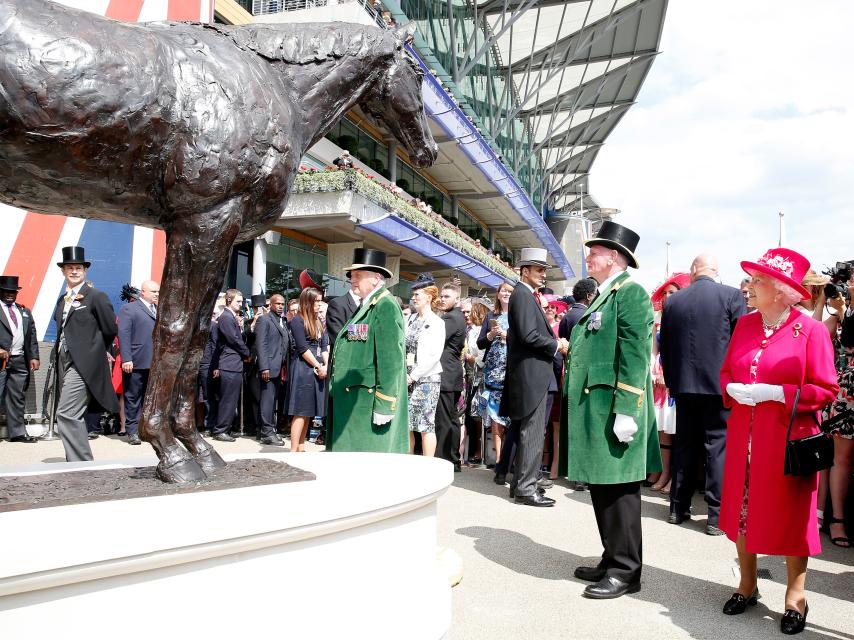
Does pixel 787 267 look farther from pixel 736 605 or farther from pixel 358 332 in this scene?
pixel 358 332

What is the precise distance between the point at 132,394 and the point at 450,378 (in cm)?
405

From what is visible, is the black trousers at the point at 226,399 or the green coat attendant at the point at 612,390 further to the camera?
the black trousers at the point at 226,399

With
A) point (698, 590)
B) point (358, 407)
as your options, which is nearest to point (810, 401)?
point (698, 590)

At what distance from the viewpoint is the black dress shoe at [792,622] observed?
2975 millimetres

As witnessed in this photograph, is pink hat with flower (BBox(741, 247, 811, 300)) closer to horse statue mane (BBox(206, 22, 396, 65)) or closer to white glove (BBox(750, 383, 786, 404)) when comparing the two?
white glove (BBox(750, 383, 786, 404))

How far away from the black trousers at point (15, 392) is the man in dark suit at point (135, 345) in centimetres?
105

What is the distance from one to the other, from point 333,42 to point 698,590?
3.45 m

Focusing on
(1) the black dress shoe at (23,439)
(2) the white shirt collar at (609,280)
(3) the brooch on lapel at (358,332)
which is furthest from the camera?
(1) the black dress shoe at (23,439)

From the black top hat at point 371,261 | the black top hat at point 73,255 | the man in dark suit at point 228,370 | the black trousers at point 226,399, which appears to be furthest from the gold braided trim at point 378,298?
the black trousers at point 226,399

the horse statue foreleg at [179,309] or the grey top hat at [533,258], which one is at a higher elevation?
the grey top hat at [533,258]

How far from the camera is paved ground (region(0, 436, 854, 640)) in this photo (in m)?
3.01

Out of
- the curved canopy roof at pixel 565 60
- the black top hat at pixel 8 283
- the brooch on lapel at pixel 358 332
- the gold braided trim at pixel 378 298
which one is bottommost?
the brooch on lapel at pixel 358 332

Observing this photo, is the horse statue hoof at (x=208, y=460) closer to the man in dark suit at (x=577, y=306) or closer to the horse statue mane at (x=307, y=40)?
the horse statue mane at (x=307, y=40)

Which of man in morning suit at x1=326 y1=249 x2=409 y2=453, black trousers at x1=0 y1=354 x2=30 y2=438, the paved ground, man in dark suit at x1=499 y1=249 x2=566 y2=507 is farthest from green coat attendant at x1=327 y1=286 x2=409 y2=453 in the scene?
black trousers at x1=0 y1=354 x2=30 y2=438
